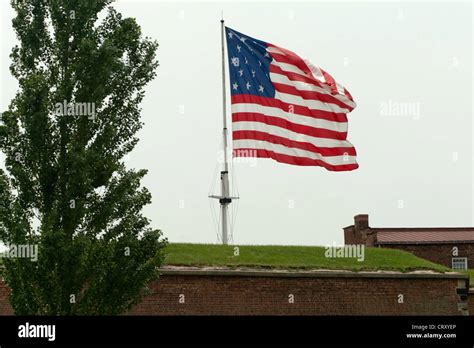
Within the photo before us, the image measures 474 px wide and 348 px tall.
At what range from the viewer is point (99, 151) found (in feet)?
58.5

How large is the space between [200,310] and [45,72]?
10.5m

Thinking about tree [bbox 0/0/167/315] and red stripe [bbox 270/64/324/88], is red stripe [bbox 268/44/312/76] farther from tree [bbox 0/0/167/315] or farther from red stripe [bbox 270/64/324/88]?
tree [bbox 0/0/167/315]

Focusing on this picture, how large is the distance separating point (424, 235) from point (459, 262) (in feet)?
8.09

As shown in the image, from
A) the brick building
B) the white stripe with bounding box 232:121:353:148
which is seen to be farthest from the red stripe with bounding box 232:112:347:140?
the brick building

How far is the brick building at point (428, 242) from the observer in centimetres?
4134

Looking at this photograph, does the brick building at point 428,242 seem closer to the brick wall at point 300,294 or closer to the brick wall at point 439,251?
the brick wall at point 439,251

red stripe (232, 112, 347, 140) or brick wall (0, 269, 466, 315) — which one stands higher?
red stripe (232, 112, 347, 140)

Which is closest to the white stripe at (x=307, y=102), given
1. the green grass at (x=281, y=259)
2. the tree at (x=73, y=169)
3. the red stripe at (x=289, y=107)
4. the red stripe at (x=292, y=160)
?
the red stripe at (x=289, y=107)

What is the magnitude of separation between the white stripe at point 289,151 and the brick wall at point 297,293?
4.02 meters

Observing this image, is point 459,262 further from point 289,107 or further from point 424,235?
point 289,107

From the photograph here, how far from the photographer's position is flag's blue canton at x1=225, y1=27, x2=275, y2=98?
2677cm

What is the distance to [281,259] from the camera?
27.9m
